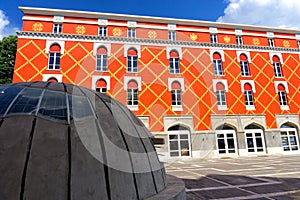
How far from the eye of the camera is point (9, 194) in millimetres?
2570

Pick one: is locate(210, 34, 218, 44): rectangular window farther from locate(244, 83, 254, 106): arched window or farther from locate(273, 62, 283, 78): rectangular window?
locate(273, 62, 283, 78): rectangular window

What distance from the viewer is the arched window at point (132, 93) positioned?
21.4m

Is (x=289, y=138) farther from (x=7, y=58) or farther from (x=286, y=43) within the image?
(x=7, y=58)

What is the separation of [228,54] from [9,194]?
2700cm

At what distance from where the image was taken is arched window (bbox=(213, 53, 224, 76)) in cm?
2462

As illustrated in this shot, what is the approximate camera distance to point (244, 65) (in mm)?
25641

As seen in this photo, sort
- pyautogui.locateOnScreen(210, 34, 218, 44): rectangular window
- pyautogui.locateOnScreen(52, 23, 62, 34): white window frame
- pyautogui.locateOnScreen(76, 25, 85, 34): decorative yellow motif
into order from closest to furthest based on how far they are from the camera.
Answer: pyautogui.locateOnScreen(52, 23, 62, 34): white window frame, pyautogui.locateOnScreen(76, 25, 85, 34): decorative yellow motif, pyautogui.locateOnScreen(210, 34, 218, 44): rectangular window

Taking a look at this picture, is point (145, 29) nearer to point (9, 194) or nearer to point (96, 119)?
point (96, 119)

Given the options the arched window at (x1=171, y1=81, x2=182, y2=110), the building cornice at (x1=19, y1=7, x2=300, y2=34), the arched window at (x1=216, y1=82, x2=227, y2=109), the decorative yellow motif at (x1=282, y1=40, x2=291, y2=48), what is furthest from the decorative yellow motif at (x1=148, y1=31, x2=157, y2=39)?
the decorative yellow motif at (x1=282, y1=40, x2=291, y2=48)

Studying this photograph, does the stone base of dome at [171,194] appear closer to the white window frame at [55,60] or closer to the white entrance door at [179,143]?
the white entrance door at [179,143]

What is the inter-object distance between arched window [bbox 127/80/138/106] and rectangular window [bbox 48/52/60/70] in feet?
26.9

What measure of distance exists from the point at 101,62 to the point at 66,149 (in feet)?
66.1

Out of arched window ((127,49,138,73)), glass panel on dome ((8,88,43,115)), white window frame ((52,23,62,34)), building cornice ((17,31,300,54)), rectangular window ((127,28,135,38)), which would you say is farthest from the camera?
rectangular window ((127,28,135,38))

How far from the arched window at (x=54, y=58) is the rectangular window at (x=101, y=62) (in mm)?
4245
